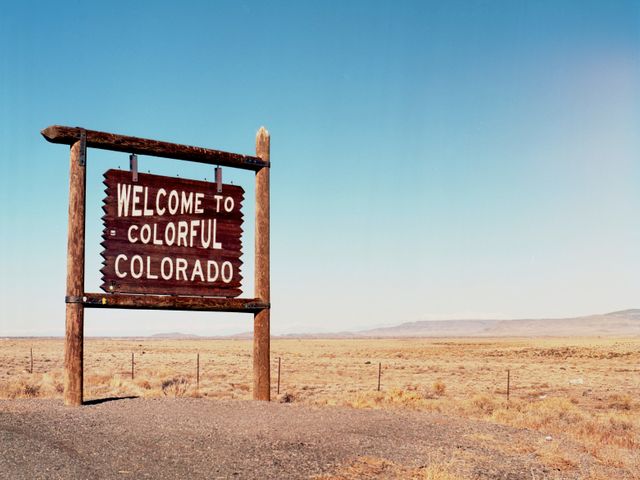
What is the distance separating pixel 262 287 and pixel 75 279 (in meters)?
3.92

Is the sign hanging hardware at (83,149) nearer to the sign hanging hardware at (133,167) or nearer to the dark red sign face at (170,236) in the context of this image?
the dark red sign face at (170,236)

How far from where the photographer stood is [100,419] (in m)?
11.5

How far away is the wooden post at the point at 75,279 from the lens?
502 inches

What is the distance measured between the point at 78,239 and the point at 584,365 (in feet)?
151

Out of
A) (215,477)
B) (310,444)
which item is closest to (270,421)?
(310,444)

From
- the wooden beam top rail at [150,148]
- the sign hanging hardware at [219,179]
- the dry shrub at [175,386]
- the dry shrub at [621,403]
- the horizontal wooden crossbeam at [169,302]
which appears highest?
the wooden beam top rail at [150,148]

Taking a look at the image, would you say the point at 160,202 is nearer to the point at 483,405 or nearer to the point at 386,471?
the point at 386,471

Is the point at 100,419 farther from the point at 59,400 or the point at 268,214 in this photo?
the point at 268,214

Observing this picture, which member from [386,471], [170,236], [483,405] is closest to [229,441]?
[386,471]

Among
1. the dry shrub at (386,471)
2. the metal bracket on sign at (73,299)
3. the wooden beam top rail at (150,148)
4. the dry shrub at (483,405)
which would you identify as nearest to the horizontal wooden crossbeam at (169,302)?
the metal bracket on sign at (73,299)

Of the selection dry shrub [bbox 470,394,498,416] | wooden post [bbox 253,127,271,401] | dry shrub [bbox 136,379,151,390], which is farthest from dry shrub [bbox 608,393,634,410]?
dry shrub [bbox 136,379,151,390]

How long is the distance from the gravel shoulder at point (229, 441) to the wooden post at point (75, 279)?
0.55 meters

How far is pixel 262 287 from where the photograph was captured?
14664 mm

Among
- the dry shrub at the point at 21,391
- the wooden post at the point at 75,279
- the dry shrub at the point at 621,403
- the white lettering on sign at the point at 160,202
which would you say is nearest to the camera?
the wooden post at the point at 75,279
